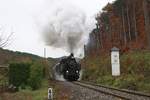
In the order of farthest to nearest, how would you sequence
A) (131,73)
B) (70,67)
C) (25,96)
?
(70,67) → (131,73) → (25,96)

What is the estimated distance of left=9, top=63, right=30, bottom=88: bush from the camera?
3269cm

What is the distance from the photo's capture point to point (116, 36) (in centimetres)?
8562

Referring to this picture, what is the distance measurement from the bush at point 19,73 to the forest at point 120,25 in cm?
3553

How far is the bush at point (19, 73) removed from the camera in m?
32.7

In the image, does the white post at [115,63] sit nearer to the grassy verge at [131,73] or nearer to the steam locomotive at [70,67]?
the grassy verge at [131,73]

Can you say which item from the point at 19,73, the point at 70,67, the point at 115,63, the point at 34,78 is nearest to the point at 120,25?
the point at 70,67

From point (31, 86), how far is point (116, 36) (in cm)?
5375

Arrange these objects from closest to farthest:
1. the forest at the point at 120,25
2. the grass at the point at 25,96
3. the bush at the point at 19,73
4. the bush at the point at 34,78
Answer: the grass at the point at 25,96, the bush at the point at 19,73, the bush at the point at 34,78, the forest at the point at 120,25

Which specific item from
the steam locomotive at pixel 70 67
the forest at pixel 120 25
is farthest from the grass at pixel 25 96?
the forest at pixel 120 25

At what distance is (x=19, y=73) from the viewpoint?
32938mm

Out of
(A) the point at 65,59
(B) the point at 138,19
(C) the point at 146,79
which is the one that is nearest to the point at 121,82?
(C) the point at 146,79

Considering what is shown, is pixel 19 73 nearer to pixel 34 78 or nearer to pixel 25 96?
pixel 34 78

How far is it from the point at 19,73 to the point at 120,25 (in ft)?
176

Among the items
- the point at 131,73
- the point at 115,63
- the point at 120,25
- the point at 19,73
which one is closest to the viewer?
the point at 19,73
